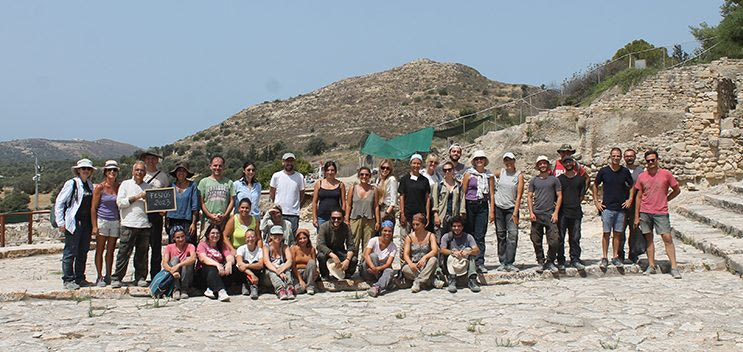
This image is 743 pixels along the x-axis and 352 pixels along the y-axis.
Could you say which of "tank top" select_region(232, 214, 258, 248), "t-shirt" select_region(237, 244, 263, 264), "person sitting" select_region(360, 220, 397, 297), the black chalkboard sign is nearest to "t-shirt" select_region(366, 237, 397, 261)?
"person sitting" select_region(360, 220, 397, 297)

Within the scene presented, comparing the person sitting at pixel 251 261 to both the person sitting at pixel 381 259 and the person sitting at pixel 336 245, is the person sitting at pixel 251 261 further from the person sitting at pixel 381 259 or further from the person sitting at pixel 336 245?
the person sitting at pixel 381 259

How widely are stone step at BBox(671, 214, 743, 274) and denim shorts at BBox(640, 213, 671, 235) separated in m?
1.03

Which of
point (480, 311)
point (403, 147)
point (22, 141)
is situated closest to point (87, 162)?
point (480, 311)

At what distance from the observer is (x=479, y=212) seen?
8.60 metres

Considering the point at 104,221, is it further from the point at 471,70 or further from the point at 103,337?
the point at 471,70

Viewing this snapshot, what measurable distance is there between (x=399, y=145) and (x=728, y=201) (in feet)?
35.3

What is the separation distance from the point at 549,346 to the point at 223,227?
168 inches

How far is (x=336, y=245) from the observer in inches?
325

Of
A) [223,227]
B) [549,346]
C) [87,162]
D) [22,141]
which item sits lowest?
[549,346]

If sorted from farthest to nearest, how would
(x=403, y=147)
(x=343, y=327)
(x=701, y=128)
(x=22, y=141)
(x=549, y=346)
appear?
(x=22, y=141), (x=403, y=147), (x=701, y=128), (x=343, y=327), (x=549, y=346)

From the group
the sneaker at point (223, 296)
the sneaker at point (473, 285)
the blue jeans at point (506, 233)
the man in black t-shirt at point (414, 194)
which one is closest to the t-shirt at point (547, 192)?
the blue jeans at point (506, 233)

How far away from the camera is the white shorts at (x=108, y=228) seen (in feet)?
26.1

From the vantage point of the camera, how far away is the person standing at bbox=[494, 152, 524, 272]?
858 cm

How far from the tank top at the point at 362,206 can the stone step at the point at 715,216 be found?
6006 millimetres
